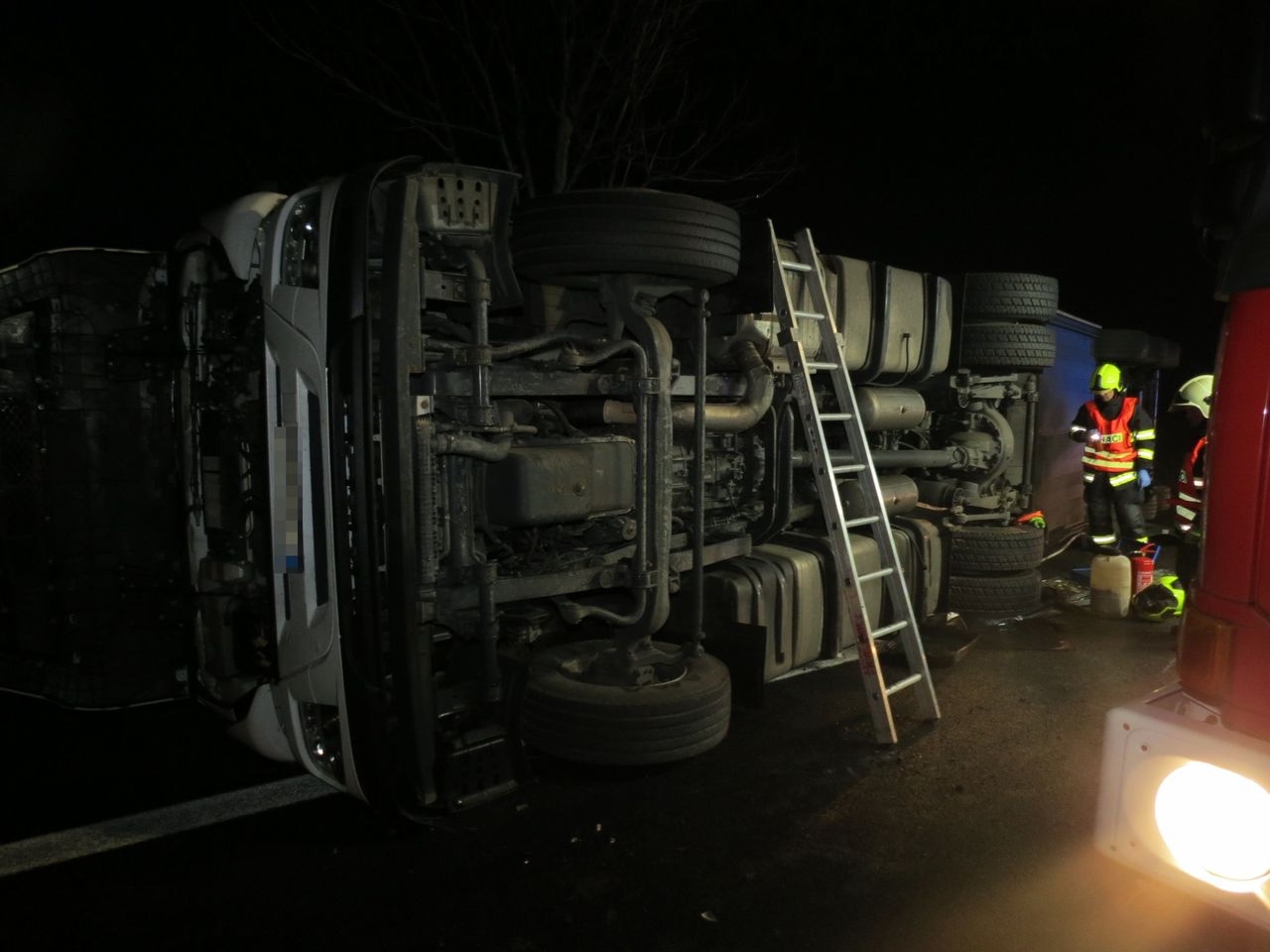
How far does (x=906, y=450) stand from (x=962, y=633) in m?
1.73

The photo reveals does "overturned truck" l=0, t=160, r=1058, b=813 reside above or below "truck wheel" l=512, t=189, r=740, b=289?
below

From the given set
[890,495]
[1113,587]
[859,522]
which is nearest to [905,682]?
[859,522]

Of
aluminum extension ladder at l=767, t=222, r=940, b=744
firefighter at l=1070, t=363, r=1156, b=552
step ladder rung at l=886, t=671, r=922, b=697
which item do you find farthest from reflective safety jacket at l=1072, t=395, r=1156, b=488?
step ladder rung at l=886, t=671, r=922, b=697

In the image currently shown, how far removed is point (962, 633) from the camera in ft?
19.8

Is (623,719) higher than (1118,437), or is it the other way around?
(1118,437)

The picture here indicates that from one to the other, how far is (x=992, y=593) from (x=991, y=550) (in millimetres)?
338

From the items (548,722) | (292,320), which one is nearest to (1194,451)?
(548,722)

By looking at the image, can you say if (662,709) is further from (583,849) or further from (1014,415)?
(1014,415)

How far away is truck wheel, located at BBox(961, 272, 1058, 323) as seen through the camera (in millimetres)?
7258

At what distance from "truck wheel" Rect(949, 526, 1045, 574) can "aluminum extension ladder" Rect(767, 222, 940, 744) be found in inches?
86.6

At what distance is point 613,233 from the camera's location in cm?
367

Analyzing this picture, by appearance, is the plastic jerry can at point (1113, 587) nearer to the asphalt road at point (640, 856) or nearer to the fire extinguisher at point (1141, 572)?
the fire extinguisher at point (1141, 572)

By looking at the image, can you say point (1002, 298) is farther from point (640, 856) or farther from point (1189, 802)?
point (1189, 802)

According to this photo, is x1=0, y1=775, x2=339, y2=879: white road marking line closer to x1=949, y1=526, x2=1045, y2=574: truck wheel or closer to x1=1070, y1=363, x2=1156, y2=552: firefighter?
x1=949, y1=526, x2=1045, y2=574: truck wheel
